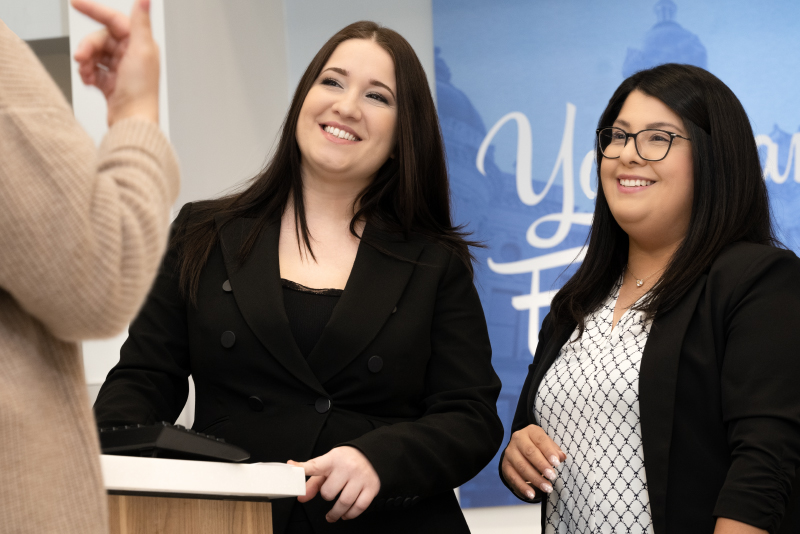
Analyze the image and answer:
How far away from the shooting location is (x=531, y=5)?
379cm

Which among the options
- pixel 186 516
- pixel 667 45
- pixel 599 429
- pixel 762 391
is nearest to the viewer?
pixel 186 516

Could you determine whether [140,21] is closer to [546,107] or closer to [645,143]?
[645,143]

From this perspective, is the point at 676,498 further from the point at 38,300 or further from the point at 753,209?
the point at 38,300

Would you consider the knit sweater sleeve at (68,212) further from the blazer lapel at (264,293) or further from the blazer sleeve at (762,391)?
the blazer sleeve at (762,391)

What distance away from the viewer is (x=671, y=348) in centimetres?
172

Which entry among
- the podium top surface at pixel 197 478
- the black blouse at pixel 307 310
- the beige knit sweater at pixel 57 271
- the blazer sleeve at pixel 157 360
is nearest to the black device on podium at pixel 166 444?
the podium top surface at pixel 197 478

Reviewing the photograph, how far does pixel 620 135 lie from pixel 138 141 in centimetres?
151

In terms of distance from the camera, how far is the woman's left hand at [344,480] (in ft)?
4.45

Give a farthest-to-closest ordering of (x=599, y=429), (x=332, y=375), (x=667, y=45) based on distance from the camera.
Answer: (x=667, y=45) < (x=599, y=429) < (x=332, y=375)

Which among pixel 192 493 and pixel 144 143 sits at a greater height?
pixel 144 143

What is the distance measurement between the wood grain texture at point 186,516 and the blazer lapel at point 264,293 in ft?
1.79

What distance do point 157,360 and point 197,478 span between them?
0.83 metres

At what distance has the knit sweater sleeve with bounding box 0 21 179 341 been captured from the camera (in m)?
0.72

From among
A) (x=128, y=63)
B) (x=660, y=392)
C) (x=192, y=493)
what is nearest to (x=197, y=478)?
(x=192, y=493)
